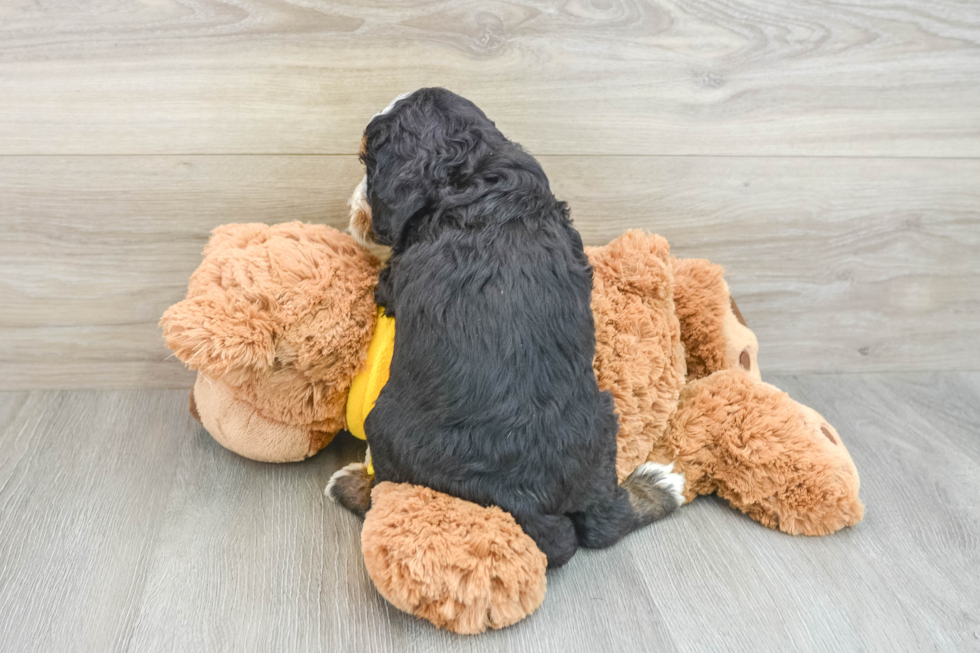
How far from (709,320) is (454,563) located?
59 cm

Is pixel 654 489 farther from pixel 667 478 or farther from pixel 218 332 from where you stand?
pixel 218 332

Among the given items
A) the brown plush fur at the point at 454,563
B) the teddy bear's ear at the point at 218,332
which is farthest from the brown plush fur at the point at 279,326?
the brown plush fur at the point at 454,563

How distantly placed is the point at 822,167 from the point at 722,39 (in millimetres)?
297

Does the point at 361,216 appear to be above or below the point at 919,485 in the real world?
above

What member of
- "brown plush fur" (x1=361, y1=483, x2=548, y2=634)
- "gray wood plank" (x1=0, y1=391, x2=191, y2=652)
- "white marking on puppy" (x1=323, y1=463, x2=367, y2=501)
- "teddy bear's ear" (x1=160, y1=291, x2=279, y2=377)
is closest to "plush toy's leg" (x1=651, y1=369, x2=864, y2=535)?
"brown plush fur" (x1=361, y1=483, x2=548, y2=634)

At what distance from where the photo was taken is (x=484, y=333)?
760mm

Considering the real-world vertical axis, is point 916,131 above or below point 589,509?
above

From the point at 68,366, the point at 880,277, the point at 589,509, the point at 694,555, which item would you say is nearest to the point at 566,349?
the point at 589,509

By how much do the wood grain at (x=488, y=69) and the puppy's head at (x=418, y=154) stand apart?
9.2 inches

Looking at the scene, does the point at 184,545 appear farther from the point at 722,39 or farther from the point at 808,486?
the point at 722,39

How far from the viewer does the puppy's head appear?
0.81 metres

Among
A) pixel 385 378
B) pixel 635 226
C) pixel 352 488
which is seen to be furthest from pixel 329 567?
pixel 635 226

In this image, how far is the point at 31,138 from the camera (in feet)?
3.44

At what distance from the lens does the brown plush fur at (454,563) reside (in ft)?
2.33
